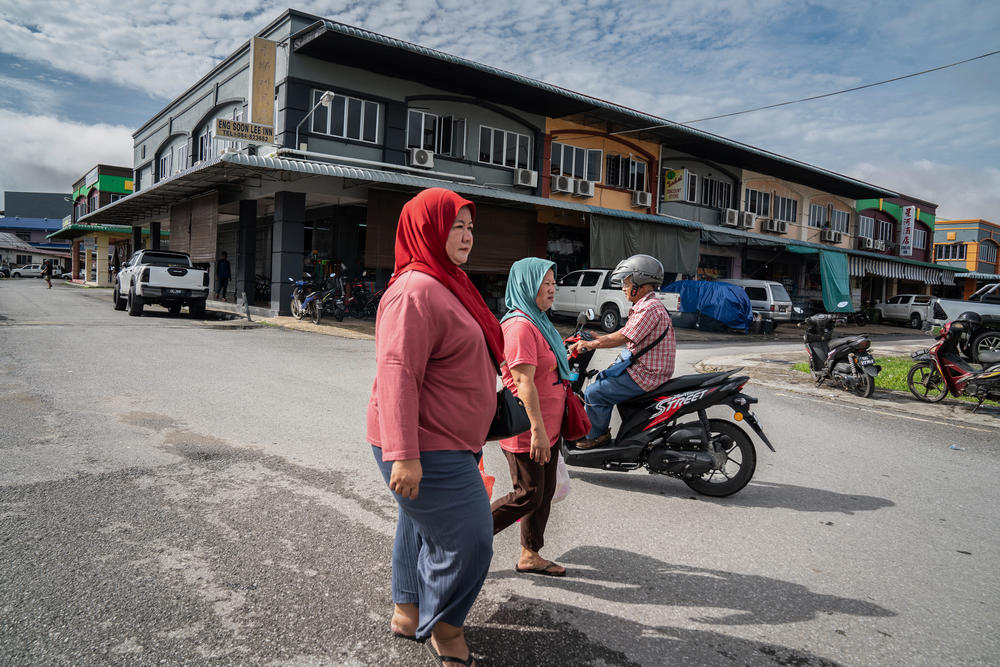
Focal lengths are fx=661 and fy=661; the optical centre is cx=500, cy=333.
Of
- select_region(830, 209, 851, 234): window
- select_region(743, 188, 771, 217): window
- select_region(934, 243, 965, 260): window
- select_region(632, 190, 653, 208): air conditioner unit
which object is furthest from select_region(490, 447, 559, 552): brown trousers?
select_region(934, 243, 965, 260): window

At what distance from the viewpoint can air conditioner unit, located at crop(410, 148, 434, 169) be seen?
18.8 m

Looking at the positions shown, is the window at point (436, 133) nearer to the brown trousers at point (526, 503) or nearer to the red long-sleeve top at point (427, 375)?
the brown trousers at point (526, 503)

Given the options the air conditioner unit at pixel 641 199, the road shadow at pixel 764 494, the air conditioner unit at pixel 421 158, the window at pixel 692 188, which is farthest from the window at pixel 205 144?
the road shadow at pixel 764 494

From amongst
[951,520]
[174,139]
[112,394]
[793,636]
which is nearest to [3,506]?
[112,394]

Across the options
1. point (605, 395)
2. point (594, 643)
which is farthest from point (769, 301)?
point (594, 643)

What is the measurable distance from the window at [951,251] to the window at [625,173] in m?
37.4

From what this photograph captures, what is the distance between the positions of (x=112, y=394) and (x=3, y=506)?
3.62m

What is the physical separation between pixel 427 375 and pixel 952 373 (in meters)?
9.14

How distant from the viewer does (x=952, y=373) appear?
8.88 m

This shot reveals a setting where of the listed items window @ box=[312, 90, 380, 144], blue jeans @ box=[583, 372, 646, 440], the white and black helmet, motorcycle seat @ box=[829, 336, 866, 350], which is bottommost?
blue jeans @ box=[583, 372, 646, 440]

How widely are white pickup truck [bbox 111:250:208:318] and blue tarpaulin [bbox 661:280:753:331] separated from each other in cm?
1511

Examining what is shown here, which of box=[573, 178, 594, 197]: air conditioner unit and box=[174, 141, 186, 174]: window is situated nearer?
box=[573, 178, 594, 197]: air conditioner unit

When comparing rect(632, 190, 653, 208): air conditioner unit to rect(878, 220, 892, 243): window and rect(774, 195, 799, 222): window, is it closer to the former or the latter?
rect(774, 195, 799, 222): window

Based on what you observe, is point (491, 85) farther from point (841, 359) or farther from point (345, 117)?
point (841, 359)
